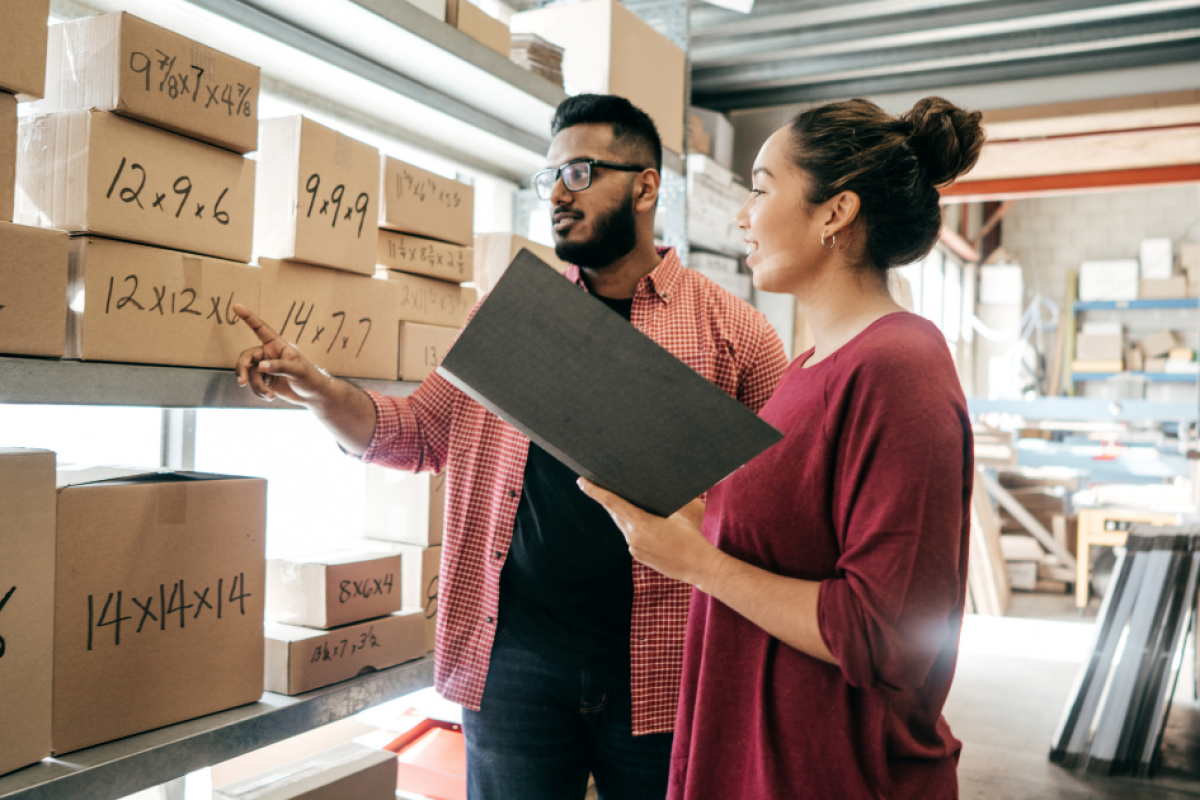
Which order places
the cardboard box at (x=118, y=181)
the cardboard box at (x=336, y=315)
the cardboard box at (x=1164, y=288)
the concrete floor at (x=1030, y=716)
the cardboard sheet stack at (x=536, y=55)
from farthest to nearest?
the cardboard box at (x=1164, y=288), the concrete floor at (x=1030, y=716), the cardboard sheet stack at (x=536, y=55), the cardboard box at (x=336, y=315), the cardboard box at (x=118, y=181)

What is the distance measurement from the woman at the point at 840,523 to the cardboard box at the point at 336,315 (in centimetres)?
66

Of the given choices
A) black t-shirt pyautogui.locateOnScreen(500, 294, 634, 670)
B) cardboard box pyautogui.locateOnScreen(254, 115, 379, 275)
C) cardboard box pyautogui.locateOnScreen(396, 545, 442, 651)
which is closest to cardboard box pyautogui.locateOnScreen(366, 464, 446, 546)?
cardboard box pyautogui.locateOnScreen(396, 545, 442, 651)

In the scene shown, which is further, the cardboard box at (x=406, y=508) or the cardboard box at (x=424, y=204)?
the cardboard box at (x=406, y=508)

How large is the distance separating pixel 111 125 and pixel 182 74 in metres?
0.13

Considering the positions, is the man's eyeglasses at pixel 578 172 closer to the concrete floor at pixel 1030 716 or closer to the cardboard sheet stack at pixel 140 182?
the cardboard sheet stack at pixel 140 182

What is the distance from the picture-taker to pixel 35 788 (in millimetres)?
972

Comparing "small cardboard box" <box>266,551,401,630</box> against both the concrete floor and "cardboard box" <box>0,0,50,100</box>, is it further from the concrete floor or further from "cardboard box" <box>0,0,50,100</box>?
the concrete floor

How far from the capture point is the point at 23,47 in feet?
3.16

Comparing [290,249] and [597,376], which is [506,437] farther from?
[597,376]

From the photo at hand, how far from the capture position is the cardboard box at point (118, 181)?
1.06 metres

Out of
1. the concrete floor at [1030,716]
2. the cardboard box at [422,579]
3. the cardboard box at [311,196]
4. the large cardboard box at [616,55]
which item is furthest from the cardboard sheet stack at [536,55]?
the concrete floor at [1030,716]

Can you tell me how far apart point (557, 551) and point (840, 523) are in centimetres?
64

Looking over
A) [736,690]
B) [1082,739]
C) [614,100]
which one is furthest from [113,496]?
[1082,739]

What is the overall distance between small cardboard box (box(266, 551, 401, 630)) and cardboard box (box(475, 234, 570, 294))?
2.66ft
